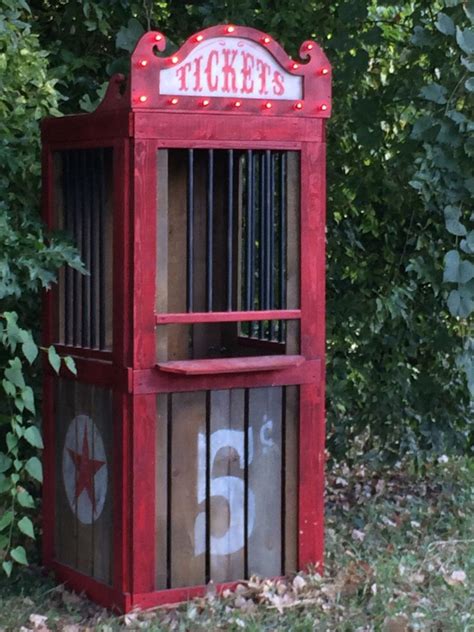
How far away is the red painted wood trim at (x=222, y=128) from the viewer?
15.0 feet

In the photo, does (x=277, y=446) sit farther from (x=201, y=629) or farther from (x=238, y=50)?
(x=238, y=50)

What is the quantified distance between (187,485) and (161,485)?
0.11 m

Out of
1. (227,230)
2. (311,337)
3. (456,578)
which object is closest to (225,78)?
(227,230)

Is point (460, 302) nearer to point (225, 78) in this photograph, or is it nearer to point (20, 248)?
point (225, 78)

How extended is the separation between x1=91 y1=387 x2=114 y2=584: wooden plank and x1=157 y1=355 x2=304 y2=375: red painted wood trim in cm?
32

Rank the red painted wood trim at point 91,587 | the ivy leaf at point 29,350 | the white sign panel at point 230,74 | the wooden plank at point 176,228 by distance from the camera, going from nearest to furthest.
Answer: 1. the ivy leaf at point 29,350
2. the white sign panel at point 230,74
3. the red painted wood trim at point 91,587
4. the wooden plank at point 176,228

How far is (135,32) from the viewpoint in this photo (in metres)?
5.63

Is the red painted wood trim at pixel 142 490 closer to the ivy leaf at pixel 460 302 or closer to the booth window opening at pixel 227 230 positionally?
the booth window opening at pixel 227 230

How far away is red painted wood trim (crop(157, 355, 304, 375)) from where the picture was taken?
4582 millimetres

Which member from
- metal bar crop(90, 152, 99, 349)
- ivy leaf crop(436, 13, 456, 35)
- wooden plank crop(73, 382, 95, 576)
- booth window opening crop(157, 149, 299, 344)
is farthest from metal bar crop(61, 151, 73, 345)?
ivy leaf crop(436, 13, 456, 35)

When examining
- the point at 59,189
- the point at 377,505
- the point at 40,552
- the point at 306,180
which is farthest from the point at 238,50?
the point at 377,505

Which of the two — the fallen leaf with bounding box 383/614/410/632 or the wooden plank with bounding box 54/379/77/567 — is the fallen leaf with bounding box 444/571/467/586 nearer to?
the fallen leaf with bounding box 383/614/410/632

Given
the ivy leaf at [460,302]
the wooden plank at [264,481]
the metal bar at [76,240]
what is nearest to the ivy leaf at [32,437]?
the metal bar at [76,240]

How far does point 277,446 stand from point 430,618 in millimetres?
897
